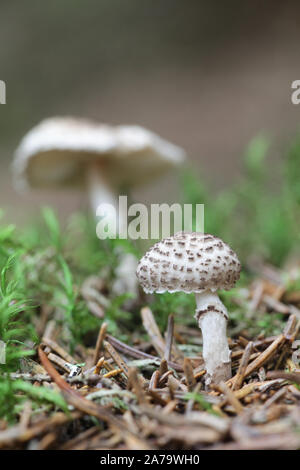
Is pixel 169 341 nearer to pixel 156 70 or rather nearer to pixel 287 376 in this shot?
pixel 287 376

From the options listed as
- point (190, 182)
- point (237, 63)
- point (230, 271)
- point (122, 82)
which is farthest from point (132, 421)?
point (122, 82)

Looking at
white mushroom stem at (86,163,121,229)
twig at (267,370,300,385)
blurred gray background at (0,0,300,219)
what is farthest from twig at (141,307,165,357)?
blurred gray background at (0,0,300,219)

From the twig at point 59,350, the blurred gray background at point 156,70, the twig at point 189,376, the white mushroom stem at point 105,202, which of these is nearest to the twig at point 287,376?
the twig at point 189,376

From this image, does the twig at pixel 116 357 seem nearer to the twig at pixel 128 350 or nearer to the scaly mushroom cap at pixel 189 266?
the twig at pixel 128 350

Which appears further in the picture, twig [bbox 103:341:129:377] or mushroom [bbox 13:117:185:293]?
mushroom [bbox 13:117:185:293]

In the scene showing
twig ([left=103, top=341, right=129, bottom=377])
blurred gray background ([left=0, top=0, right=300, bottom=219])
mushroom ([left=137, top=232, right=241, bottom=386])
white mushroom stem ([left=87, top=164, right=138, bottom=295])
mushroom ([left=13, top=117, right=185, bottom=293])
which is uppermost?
blurred gray background ([left=0, top=0, right=300, bottom=219])

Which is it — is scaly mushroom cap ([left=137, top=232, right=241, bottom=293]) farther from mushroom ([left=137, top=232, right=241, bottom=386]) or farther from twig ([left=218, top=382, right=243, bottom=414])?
twig ([left=218, top=382, right=243, bottom=414])
